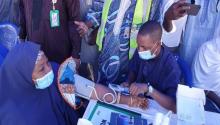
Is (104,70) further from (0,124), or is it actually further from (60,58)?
(0,124)

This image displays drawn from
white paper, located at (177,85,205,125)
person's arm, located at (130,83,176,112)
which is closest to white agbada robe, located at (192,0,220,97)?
person's arm, located at (130,83,176,112)

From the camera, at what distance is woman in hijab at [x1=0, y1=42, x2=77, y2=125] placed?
80.5 inches

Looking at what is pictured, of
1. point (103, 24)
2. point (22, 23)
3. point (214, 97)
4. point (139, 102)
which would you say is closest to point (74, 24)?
point (103, 24)

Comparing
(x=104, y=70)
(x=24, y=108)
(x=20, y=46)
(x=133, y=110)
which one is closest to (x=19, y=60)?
(x=20, y=46)

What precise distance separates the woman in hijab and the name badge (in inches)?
22.6

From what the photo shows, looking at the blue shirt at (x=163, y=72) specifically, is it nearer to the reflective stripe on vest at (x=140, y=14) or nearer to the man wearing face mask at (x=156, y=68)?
the man wearing face mask at (x=156, y=68)

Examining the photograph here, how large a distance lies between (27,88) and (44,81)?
12 centimetres

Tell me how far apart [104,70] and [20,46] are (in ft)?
3.02

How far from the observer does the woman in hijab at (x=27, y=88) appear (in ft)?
6.71

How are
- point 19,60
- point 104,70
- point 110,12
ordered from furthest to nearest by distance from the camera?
point 104,70
point 110,12
point 19,60

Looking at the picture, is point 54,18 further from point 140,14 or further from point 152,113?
point 152,113

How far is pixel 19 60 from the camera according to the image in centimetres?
204

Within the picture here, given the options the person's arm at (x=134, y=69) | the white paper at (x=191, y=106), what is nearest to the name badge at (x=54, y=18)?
the person's arm at (x=134, y=69)

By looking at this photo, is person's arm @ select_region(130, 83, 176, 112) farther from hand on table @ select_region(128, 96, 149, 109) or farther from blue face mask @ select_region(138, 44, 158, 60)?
blue face mask @ select_region(138, 44, 158, 60)
